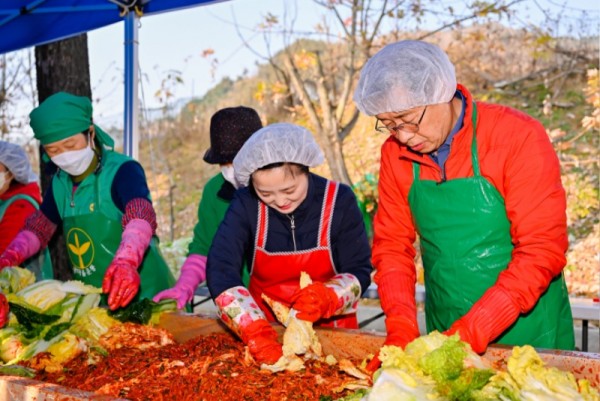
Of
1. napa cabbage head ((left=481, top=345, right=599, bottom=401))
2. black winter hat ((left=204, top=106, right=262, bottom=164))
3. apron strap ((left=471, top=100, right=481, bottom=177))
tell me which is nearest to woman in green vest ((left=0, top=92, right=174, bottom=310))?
black winter hat ((left=204, top=106, right=262, bottom=164))

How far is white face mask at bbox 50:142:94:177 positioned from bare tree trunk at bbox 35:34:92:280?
251cm

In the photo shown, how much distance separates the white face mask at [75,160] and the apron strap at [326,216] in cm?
142

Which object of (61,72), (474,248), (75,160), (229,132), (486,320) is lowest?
(486,320)

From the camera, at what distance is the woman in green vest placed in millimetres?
3617

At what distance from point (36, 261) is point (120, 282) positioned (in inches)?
56.2

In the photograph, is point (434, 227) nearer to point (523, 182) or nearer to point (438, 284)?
point (438, 284)

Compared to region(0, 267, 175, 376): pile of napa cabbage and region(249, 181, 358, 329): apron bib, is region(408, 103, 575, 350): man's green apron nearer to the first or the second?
region(249, 181, 358, 329): apron bib

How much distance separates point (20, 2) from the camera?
17.8 ft

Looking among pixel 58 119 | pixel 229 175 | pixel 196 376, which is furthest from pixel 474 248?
pixel 58 119

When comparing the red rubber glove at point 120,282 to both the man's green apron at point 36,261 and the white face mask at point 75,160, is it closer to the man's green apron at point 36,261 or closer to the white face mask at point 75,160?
the white face mask at point 75,160

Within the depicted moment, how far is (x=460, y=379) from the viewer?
76.2 inches

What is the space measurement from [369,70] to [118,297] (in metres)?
1.72

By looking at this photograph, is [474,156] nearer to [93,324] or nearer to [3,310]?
[93,324]

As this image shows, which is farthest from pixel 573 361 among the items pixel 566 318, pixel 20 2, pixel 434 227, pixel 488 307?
pixel 20 2
